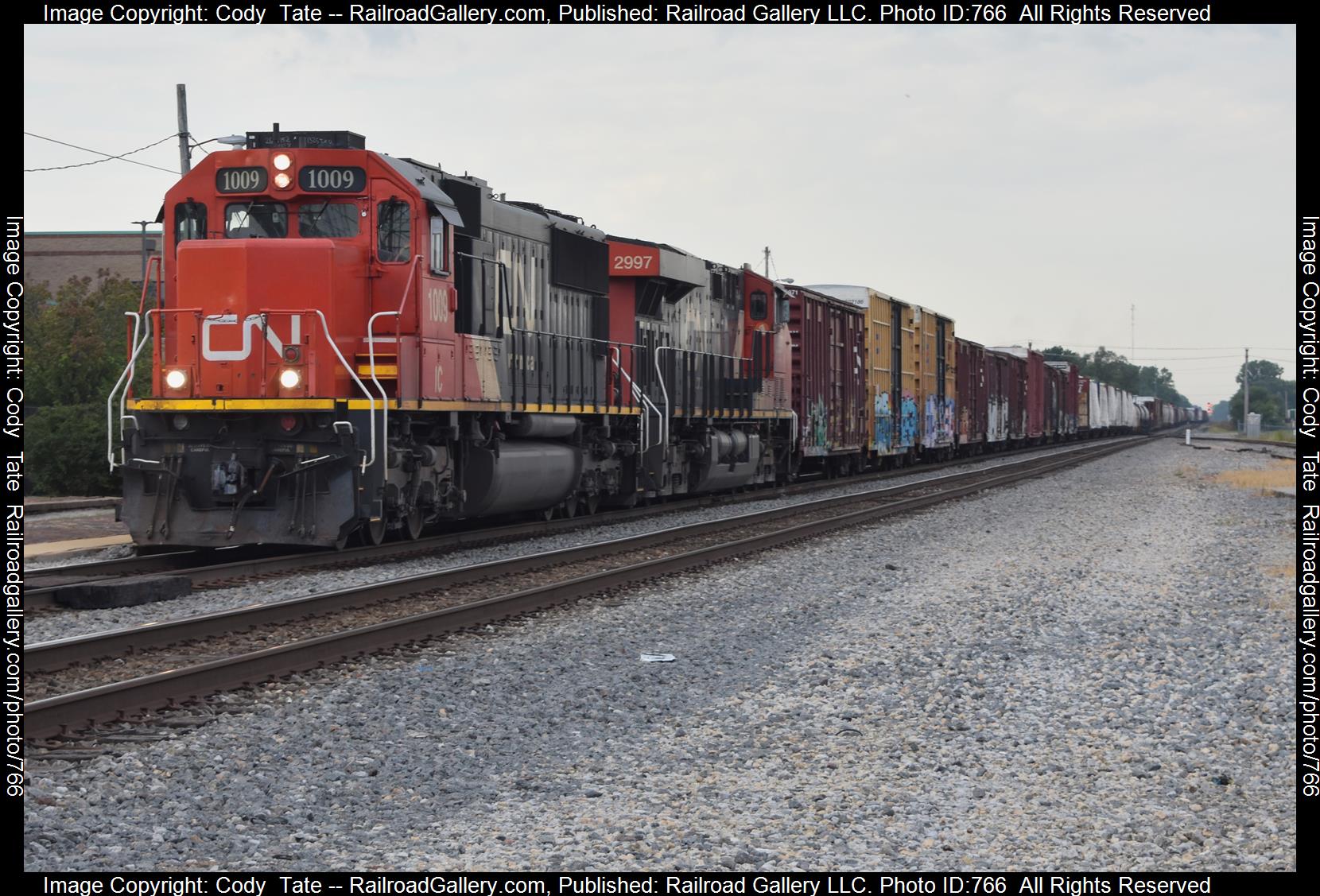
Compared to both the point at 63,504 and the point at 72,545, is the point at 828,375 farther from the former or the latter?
the point at 72,545

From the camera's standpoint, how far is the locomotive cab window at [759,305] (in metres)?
21.3

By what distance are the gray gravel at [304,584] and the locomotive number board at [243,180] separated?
3.45m

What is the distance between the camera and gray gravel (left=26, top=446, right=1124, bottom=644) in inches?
320

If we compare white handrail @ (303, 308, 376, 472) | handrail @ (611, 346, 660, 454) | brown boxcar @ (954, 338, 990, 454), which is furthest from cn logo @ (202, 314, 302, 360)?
brown boxcar @ (954, 338, 990, 454)

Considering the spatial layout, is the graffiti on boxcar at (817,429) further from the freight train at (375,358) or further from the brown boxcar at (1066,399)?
the brown boxcar at (1066,399)

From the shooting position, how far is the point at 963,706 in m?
6.22

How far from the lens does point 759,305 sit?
21391 millimetres

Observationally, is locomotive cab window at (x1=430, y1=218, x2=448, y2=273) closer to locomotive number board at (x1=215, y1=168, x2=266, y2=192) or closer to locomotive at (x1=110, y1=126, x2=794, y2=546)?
locomotive at (x1=110, y1=126, x2=794, y2=546)

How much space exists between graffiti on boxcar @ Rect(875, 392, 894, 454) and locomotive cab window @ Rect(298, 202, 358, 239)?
18.0 m

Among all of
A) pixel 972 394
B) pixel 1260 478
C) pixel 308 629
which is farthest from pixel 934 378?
pixel 308 629

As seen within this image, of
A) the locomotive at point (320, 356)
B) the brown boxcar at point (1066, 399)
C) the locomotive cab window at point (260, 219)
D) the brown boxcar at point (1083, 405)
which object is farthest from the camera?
the brown boxcar at point (1083, 405)

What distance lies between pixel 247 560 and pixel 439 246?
3.26 m

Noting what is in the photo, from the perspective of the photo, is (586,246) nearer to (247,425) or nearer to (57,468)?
(247,425)

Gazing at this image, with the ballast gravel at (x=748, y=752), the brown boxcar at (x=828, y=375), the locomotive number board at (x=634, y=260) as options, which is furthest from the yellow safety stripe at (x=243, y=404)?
the brown boxcar at (x=828, y=375)
